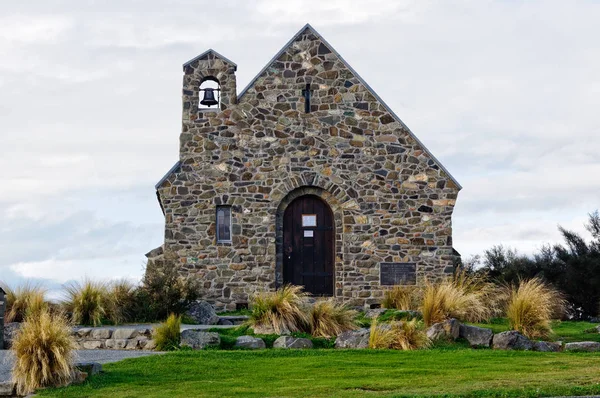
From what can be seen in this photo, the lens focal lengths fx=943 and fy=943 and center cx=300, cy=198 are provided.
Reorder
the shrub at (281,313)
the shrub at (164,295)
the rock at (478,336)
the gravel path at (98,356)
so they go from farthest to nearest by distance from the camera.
A: the shrub at (164,295), the shrub at (281,313), the rock at (478,336), the gravel path at (98,356)

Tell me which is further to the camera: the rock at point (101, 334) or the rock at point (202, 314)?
the rock at point (202, 314)

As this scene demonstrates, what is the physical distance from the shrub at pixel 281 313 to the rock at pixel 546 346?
4726mm

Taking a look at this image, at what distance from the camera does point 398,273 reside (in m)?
27.7

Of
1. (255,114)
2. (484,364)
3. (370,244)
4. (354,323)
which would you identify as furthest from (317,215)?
(484,364)

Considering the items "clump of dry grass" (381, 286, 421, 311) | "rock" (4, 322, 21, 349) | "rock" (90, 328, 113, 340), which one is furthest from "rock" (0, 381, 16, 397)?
"clump of dry grass" (381, 286, 421, 311)

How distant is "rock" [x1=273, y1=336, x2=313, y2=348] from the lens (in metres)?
18.2

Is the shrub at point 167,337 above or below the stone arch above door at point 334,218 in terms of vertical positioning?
below

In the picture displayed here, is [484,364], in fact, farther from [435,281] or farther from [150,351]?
[435,281]

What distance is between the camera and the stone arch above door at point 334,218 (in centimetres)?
2773

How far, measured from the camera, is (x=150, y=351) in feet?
59.9

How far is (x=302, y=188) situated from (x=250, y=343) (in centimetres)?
1030

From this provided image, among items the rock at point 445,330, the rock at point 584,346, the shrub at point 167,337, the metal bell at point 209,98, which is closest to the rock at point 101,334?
the shrub at point 167,337

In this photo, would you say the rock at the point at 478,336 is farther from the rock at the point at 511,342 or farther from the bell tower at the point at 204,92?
the bell tower at the point at 204,92

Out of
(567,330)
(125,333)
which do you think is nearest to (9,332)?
(125,333)
